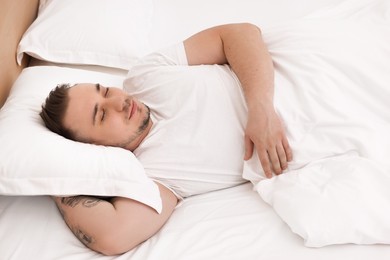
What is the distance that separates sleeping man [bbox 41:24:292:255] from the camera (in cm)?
108

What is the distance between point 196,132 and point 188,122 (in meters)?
0.04

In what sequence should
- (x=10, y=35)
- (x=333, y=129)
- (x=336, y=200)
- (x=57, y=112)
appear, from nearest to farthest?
1. (x=336, y=200)
2. (x=333, y=129)
3. (x=57, y=112)
4. (x=10, y=35)

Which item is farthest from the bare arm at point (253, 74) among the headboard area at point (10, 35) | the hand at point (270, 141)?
the headboard area at point (10, 35)

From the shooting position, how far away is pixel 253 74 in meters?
1.17

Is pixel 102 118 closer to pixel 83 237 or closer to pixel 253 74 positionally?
pixel 83 237

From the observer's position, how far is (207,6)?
5.65 ft

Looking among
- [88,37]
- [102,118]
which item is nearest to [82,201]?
[102,118]

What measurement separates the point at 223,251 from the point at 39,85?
2.64ft

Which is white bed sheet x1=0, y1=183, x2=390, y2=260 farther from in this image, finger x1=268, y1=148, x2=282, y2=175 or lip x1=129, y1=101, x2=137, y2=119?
lip x1=129, y1=101, x2=137, y2=119

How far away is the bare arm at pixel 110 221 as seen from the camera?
0.97 metres

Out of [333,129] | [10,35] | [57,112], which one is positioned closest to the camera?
[333,129]

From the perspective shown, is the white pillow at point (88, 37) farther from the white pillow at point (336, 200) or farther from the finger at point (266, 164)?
the white pillow at point (336, 200)

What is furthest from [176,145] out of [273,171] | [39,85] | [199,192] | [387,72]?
[387,72]

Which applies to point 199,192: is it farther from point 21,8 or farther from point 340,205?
point 21,8
